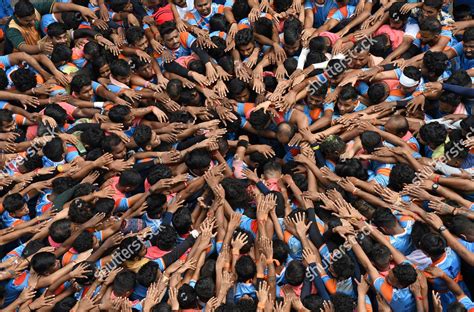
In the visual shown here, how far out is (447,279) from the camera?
709 centimetres

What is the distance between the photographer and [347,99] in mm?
8773

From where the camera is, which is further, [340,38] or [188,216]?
[340,38]

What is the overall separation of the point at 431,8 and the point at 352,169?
2889 mm

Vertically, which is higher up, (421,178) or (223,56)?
(223,56)

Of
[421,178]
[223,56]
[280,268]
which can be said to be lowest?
[280,268]

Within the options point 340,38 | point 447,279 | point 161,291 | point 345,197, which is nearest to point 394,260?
point 447,279

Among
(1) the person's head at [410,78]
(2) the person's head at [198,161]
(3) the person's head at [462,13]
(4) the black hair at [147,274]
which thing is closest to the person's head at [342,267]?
(4) the black hair at [147,274]

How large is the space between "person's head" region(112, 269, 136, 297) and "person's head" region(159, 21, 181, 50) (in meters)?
3.97

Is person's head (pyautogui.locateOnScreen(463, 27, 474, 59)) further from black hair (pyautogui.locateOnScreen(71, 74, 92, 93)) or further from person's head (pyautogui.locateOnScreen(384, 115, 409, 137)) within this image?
black hair (pyautogui.locateOnScreen(71, 74, 92, 93))

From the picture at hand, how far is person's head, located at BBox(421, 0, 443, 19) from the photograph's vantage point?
932cm

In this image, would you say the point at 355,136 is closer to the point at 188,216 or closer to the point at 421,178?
the point at 421,178

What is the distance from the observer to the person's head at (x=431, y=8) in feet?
30.6

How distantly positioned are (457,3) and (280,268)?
5.77m

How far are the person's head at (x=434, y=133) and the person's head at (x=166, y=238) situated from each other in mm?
3344
